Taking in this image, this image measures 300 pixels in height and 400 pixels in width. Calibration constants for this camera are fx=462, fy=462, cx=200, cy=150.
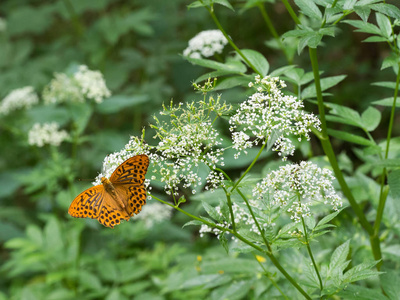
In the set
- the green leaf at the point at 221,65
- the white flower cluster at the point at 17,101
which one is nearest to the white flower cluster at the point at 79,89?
the white flower cluster at the point at 17,101

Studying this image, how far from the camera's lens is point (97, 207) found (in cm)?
146

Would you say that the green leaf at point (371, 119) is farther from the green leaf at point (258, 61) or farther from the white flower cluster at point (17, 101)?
the white flower cluster at point (17, 101)

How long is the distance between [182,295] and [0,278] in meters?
2.24

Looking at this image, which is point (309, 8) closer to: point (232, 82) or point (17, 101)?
point (232, 82)

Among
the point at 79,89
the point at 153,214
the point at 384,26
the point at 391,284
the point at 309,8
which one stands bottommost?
the point at 153,214

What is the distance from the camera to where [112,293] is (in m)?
2.70

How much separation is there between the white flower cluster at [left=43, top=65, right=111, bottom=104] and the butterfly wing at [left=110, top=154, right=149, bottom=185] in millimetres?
1641

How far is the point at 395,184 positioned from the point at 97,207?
3.30ft

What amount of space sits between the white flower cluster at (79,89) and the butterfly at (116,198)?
1606 mm

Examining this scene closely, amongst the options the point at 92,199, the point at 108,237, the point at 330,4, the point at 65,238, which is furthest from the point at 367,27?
the point at 108,237

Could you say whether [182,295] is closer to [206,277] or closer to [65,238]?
[206,277]

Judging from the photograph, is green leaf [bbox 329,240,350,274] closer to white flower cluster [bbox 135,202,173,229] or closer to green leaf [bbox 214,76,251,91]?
green leaf [bbox 214,76,251,91]

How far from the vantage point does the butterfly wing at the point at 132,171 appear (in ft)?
4.32

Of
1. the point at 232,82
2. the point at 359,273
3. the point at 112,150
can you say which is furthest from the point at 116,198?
the point at 112,150
